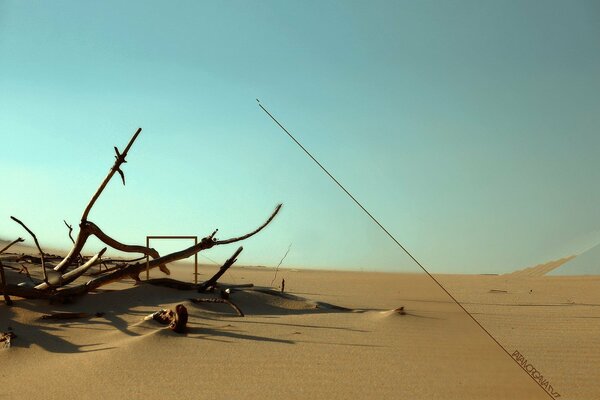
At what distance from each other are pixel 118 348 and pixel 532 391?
2.87 meters

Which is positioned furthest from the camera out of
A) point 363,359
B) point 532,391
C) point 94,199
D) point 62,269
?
point 62,269

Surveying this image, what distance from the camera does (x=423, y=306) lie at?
6.25 meters

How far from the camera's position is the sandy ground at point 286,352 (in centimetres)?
371

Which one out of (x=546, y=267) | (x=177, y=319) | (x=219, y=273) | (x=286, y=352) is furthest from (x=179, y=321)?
(x=546, y=267)

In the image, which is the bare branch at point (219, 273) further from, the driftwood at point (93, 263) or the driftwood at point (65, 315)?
the driftwood at point (65, 315)

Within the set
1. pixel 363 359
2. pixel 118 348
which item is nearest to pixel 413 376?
pixel 363 359

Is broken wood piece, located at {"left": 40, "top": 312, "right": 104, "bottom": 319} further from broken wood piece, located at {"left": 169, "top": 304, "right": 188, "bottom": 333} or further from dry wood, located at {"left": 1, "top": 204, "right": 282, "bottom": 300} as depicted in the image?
broken wood piece, located at {"left": 169, "top": 304, "right": 188, "bottom": 333}

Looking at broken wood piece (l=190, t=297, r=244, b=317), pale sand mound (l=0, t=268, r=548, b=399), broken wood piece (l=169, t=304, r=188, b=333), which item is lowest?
pale sand mound (l=0, t=268, r=548, b=399)

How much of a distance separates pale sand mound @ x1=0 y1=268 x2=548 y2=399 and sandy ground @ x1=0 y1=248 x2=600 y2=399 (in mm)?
10

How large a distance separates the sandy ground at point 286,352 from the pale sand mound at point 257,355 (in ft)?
0.03

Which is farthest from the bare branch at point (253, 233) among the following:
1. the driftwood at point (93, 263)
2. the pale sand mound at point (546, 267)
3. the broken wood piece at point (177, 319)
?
the pale sand mound at point (546, 267)

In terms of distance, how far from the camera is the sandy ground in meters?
3.71

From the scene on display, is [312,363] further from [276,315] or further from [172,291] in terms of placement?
[172,291]

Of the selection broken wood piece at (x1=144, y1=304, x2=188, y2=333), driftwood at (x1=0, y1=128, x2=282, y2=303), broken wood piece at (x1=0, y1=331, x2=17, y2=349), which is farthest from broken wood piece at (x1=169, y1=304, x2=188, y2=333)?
driftwood at (x1=0, y1=128, x2=282, y2=303)
